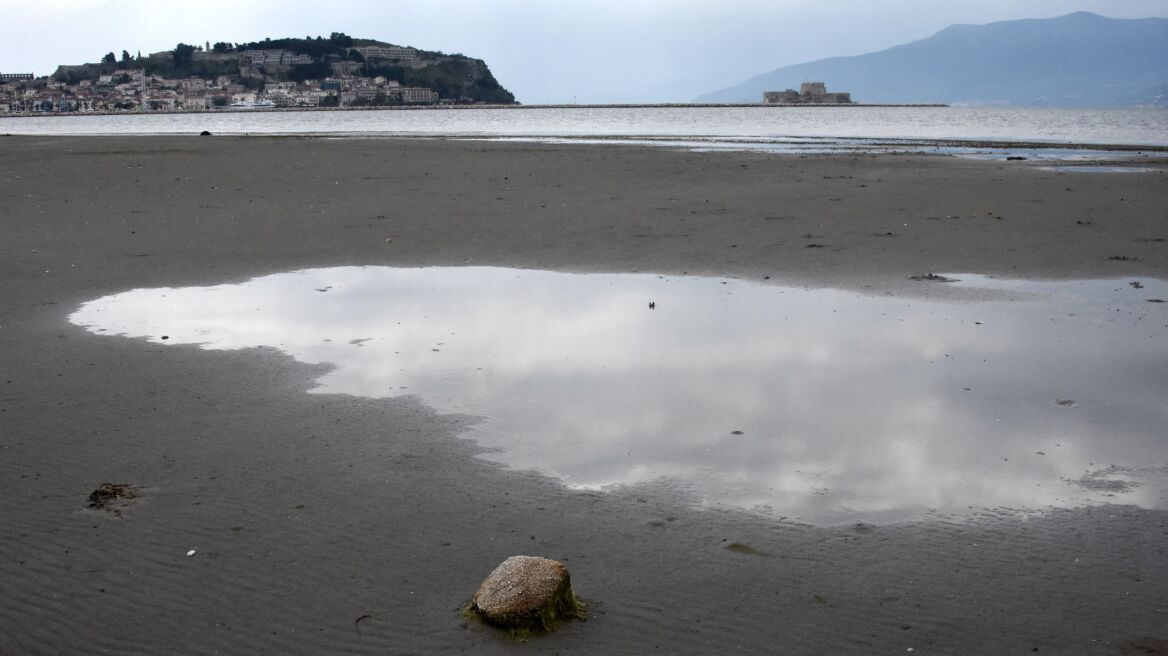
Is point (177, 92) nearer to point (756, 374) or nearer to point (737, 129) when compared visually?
point (737, 129)

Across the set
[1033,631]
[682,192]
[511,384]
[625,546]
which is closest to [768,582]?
[625,546]

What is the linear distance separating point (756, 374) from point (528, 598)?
11.2 ft

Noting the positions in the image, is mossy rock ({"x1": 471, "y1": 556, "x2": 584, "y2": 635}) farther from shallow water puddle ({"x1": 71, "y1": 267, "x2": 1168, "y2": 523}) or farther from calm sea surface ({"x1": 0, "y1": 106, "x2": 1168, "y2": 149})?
calm sea surface ({"x1": 0, "y1": 106, "x2": 1168, "y2": 149})

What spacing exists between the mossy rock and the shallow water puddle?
1202 mm

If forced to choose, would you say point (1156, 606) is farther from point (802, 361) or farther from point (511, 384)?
point (511, 384)

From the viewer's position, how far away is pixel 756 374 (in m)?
6.55

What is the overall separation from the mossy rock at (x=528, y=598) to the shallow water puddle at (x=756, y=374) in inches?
47.3

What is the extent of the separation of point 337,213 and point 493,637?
12.0m

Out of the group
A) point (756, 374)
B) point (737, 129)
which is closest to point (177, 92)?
point (737, 129)

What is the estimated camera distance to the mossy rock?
3453mm

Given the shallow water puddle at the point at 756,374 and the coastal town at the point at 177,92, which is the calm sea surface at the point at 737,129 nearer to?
the shallow water puddle at the point at 756,374

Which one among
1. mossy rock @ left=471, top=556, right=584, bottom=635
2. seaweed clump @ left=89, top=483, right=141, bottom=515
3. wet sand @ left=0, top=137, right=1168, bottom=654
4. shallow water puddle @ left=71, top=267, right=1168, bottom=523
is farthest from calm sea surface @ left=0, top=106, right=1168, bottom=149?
mossy rock @ left=471, top=556, right=584, bottom=635

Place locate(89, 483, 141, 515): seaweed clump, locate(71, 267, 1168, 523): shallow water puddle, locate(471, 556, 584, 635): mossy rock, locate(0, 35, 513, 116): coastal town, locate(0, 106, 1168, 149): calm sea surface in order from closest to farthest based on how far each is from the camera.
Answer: locate(471, 556, 584, 635): mossy rock < locate(89, 483, 141, 515): seaweed clump < locate(71, 267, 1168, 523): shallow water puddle < locate(0, 106, 1168, 149): calm sea surface < locate(0, 35, 513, 116): coastal town

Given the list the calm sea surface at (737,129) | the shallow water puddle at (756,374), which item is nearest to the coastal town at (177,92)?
the calm sea surface at (737,129)
